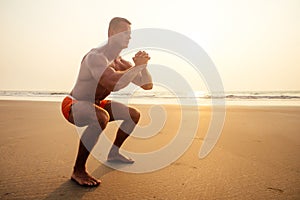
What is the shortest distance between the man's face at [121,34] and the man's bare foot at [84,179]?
54.2 inches

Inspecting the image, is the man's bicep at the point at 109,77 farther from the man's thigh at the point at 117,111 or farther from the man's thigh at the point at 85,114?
the man's thigh at the point at 117,111

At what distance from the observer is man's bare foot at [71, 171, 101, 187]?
86.8 inches

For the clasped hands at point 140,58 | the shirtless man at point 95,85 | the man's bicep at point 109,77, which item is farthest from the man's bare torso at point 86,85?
the clasped hands at point 140,58

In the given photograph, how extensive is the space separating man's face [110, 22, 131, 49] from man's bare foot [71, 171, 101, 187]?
4.51ft

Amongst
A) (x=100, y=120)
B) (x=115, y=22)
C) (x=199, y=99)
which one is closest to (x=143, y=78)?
(x=115, y=22)

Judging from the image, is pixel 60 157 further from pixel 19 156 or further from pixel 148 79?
pixel 148 79

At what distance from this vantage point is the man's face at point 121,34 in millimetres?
2627

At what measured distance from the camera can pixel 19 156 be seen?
306 cm

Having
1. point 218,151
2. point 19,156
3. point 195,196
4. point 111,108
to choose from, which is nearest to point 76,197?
point 195,196

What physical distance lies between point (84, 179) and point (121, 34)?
1496mm

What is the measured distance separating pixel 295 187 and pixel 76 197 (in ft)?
6.04

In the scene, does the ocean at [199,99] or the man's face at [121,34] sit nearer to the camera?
the man's face at [121,34]

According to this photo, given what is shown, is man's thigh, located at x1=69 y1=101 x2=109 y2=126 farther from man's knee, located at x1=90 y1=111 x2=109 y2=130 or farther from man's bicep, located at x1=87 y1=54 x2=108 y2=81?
man's bicep, located at x1=87 y1=54 x2=108 y2=81

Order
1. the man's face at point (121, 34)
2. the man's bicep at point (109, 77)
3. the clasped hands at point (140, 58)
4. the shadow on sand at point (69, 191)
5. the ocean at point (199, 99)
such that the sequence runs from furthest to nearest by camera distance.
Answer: the ocean at point (199, 99) < the man's face at point (121, 34) < the clasped hands at point (140, 58) < the man's bicep at point (109, 77) < the shadow on sand at point (69, 191)
